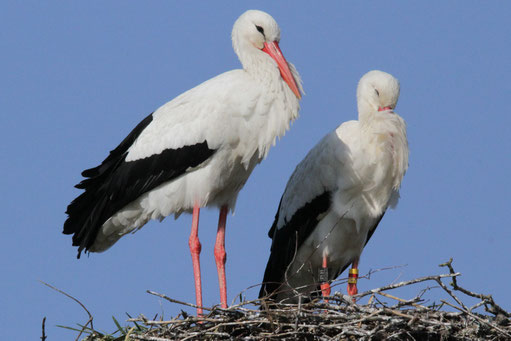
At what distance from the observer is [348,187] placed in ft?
33.7

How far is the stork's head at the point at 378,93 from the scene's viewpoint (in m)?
10.3

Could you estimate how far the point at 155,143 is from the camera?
31.2ft

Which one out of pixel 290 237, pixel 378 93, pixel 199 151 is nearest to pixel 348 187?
pixel 290 237

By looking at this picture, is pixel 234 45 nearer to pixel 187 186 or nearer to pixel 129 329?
pixel 187 186

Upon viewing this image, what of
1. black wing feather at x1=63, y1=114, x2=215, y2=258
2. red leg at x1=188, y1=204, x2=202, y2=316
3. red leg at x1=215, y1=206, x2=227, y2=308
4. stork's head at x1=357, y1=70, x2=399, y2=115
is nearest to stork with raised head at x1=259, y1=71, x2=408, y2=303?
stork's head at x1=357, y1=70, x2=399, y2=115

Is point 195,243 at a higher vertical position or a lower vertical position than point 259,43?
lower

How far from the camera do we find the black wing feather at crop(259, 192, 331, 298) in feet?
34.2

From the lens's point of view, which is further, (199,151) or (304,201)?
(304,201)

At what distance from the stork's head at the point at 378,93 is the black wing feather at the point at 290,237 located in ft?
2.85

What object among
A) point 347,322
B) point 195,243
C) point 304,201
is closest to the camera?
point 347,322

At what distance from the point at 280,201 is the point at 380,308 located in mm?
3207

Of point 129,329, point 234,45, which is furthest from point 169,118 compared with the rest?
point 129,329

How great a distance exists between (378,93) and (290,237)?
154 centimetres

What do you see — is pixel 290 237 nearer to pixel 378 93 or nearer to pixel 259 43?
pixel 378 93
